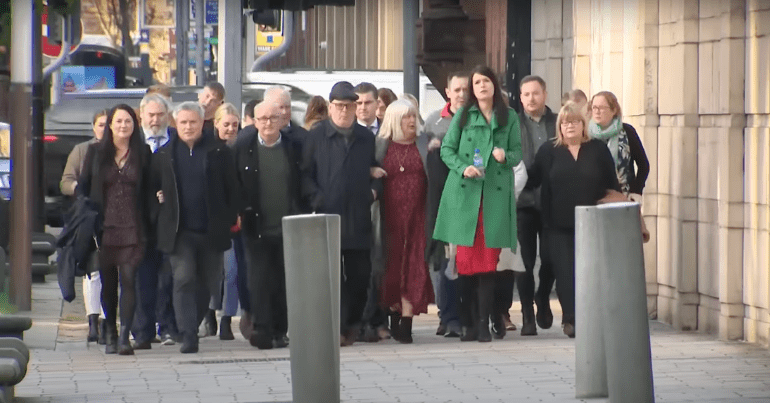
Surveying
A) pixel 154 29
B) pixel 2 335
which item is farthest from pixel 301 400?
pixel 154 29

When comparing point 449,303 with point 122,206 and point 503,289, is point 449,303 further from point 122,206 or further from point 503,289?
point 122,206

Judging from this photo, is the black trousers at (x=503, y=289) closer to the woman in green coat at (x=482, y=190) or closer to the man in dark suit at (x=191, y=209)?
the woman in green coat at (x=482, y=190)

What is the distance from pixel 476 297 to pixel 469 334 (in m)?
0.24

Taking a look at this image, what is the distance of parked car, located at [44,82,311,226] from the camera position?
23.3 metres

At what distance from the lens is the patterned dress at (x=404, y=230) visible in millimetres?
12469

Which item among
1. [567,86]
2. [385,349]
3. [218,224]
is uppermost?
[567,86]

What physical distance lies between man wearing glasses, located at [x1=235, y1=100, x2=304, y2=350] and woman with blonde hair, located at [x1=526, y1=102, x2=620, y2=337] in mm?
1645

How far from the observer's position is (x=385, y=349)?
1201 cm

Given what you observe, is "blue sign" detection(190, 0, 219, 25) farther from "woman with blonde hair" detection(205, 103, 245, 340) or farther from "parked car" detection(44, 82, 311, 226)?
"woman with blonde hair" detection(205, 103, 245, 340)

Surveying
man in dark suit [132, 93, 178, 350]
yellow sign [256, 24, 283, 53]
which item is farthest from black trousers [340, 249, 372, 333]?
yellow sign [256, 24, 283, 53]

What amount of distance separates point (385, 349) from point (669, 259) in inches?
92.7

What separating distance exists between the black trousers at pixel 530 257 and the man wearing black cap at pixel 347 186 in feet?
3.70

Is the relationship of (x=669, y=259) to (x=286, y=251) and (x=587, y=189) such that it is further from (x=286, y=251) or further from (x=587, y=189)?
(x=286, y=251)

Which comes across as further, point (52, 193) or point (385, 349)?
point (52, 193)
